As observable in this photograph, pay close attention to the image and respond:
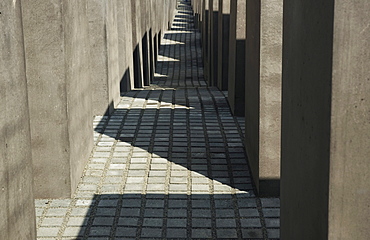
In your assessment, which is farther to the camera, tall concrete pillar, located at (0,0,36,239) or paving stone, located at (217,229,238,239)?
paving stone, located at (217,229,238,239)

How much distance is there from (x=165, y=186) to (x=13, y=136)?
265cm

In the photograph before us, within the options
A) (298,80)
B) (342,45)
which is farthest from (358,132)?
(298,80)

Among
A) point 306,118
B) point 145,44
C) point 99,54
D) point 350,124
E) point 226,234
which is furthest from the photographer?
point 145,44

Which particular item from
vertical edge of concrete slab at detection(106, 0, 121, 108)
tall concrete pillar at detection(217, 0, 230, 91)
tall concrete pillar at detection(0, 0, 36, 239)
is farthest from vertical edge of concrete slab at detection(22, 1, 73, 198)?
tall concrete pillar at detection(217, 0, 230, 91)

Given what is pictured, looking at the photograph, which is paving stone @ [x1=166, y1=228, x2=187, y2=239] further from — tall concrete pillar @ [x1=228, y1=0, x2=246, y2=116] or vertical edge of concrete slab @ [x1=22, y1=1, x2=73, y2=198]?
tall concrete pillar @ [x1=228, y1=0, x2=246, y2=116]

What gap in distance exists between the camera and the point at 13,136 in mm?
3617

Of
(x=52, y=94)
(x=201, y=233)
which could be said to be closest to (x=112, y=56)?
(x=52, y=94)

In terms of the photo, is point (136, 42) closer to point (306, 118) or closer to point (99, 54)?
point (99, 54)

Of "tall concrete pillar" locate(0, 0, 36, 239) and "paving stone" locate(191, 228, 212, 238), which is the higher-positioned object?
"tall concrete pillar" locate(0, 0, 36, 239)

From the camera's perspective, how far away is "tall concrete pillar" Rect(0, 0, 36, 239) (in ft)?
11.3

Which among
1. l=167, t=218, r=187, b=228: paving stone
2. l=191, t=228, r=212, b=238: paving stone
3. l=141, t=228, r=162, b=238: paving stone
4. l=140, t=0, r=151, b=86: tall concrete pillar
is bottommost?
l=191, t=228, r=212, b=238: paving stone

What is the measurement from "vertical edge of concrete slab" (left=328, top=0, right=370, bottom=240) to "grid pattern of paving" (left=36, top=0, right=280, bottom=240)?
2246 millimetres

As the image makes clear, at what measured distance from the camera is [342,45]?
258 centimetres

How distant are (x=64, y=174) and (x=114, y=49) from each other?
14.6 ft
